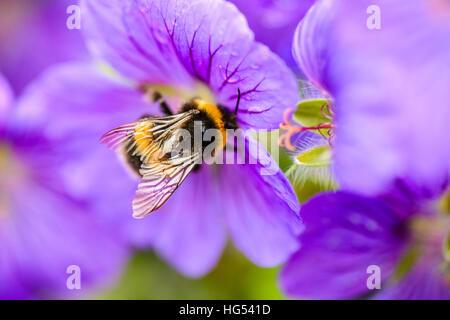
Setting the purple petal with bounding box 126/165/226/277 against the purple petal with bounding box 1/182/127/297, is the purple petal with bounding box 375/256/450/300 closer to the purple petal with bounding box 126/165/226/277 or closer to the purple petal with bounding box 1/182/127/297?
the purple petal with bounding box 126/165/226/277

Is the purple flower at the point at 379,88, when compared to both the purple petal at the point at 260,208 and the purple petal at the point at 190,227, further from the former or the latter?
the purple petal at the point at 190,227

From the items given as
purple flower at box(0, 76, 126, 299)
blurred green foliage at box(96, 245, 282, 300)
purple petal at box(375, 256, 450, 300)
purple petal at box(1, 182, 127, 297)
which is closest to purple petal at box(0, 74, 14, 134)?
purple flower at box(0, 76, 126, 299)

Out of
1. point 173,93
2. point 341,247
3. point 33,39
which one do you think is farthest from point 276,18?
point 33,39

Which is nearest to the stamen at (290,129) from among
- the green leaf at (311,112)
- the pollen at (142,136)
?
the green leaf at (311,112)

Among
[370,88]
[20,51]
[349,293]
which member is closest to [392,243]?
[349,293]

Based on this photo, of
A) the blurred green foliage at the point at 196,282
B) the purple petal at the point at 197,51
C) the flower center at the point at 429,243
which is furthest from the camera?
the blurred green foliage at the point at 196,282

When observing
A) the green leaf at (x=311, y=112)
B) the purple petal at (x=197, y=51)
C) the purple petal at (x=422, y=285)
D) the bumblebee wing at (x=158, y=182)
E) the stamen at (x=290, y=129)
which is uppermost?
the purple petal at (x=197, y=51)

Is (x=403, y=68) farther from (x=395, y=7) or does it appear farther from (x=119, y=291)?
(x=119, y=291)
